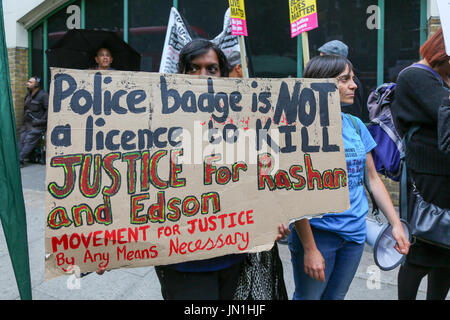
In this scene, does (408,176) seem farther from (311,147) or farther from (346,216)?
(311,147)

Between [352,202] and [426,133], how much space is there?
0.59m

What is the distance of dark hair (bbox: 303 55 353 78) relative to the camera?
1938 millimetres

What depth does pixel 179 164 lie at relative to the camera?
1433mm

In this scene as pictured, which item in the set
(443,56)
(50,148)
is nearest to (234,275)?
(50,148)

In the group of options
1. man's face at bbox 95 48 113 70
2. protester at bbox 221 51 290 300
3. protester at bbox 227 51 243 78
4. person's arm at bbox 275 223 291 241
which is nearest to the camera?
person's arm at bbox 275 223 291 241

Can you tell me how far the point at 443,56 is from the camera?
6.63ft

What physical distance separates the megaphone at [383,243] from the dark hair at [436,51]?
0.88 m

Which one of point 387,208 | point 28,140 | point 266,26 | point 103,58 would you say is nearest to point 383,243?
point 387,208

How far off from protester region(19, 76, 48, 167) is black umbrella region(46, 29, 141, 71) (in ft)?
8.47

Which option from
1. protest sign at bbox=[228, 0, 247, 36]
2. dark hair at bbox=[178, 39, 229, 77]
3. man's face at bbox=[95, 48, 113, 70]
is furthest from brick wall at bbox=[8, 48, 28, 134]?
dark hair at bbox=[178, 39, 229, 77]

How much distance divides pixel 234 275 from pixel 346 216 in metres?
0.63

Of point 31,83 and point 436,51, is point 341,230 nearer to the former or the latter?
point 436,51

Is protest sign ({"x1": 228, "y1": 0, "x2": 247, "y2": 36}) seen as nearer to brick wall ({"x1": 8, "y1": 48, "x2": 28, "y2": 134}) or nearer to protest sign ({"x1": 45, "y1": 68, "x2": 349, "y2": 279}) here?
protest sign ({"x1": 45, "y1": 68, "x2": 349, "y2": 279})

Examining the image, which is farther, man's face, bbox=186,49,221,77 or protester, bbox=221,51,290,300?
man's face, bbox=186,49,221,77
